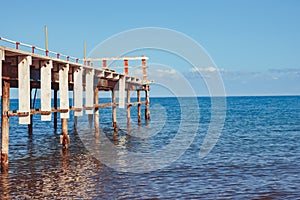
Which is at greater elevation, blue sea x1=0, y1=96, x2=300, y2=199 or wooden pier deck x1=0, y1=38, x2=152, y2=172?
wooden pier deck x1=0, y1=38, x2=152, y2=172

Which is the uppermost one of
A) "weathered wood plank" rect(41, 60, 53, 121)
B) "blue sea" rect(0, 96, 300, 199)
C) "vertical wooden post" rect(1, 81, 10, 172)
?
"weathered wood plank" rect(41, 60, 53, 121)

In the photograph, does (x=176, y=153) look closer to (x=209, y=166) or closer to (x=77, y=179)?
(x=209, y=166)

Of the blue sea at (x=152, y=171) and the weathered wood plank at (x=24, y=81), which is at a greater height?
the weathered wood plank at (x=24, y=81)

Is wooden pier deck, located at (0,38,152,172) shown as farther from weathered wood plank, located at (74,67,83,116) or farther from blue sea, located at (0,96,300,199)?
blue sea, located at (0,96,300,199)

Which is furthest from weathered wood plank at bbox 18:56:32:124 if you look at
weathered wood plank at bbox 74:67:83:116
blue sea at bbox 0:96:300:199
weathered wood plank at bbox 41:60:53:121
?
weathered wood plank at bbox 74:67:83:116

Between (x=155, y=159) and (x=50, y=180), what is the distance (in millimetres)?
6299

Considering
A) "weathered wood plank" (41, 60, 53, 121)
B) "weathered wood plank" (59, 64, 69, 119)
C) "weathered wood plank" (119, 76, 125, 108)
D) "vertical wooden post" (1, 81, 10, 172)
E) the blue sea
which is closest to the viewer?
the blue sea

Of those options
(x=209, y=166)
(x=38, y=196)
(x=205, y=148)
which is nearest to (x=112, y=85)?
(x=205, y=148)

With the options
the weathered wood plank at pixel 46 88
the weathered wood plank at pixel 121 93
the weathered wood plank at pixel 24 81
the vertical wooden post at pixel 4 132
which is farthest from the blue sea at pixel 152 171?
the weathered wood plank at pixel 121 93

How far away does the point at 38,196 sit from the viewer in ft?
43.2

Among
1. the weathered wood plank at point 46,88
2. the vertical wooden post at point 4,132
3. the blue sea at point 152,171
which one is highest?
the weathered wood plank at point 46,88

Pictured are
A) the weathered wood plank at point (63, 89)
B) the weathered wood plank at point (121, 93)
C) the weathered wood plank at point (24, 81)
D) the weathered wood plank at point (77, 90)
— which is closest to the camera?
the weathered wood plank at point (24, 81)

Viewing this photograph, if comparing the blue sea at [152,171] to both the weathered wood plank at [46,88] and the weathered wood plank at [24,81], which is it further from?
the weathered wood plank at [24,81]

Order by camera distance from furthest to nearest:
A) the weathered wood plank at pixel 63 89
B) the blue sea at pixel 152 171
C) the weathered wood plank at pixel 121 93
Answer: the weathered wood plank at pixel 121 93
the weathered wood plank at pixel 63 89
the blue sea at pixel 152 171
